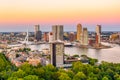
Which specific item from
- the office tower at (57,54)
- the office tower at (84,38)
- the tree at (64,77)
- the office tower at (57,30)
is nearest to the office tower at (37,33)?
the office tower at (84,38)

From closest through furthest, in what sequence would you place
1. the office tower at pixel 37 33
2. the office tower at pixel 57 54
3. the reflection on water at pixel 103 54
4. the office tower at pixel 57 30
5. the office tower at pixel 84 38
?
the office tower at pixel 57 54, the reflection on water at pixel 103 54, the office tower at pixel 57 30, the office tower at pixel 84 38, the office tower at pixel 37 33

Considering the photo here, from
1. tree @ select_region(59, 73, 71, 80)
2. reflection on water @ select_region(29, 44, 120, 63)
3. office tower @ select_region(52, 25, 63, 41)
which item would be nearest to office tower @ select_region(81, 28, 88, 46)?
office tower @ select_region(52, 25, 63, 41)

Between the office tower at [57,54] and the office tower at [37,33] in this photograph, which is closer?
the office tower at [57,54]

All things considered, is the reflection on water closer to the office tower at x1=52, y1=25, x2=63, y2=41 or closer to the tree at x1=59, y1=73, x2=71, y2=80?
the office tower at x1=52, y1=25, x2=63, y2=41

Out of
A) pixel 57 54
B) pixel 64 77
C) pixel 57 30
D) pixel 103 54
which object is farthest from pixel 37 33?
pixel 64 77

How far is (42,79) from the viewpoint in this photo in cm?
632

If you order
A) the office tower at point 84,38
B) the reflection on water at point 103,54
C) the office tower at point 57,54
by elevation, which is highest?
the office tower at point 84,38


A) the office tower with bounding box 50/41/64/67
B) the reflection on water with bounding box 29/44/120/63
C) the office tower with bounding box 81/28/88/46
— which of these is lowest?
the reflection on water with bounding box 29/44/120/63

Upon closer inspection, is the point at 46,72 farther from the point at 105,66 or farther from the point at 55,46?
the point at 55,46

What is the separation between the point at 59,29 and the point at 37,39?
635cm

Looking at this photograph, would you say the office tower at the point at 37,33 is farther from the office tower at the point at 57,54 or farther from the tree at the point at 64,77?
the tree at the point at 64,77

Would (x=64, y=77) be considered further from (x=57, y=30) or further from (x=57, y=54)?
(x=57, y=30)

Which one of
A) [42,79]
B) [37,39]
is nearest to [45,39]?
[37,39]

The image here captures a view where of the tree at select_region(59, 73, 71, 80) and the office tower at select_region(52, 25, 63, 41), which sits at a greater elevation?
the office tower at select_region(52, 25, 63, 41)
